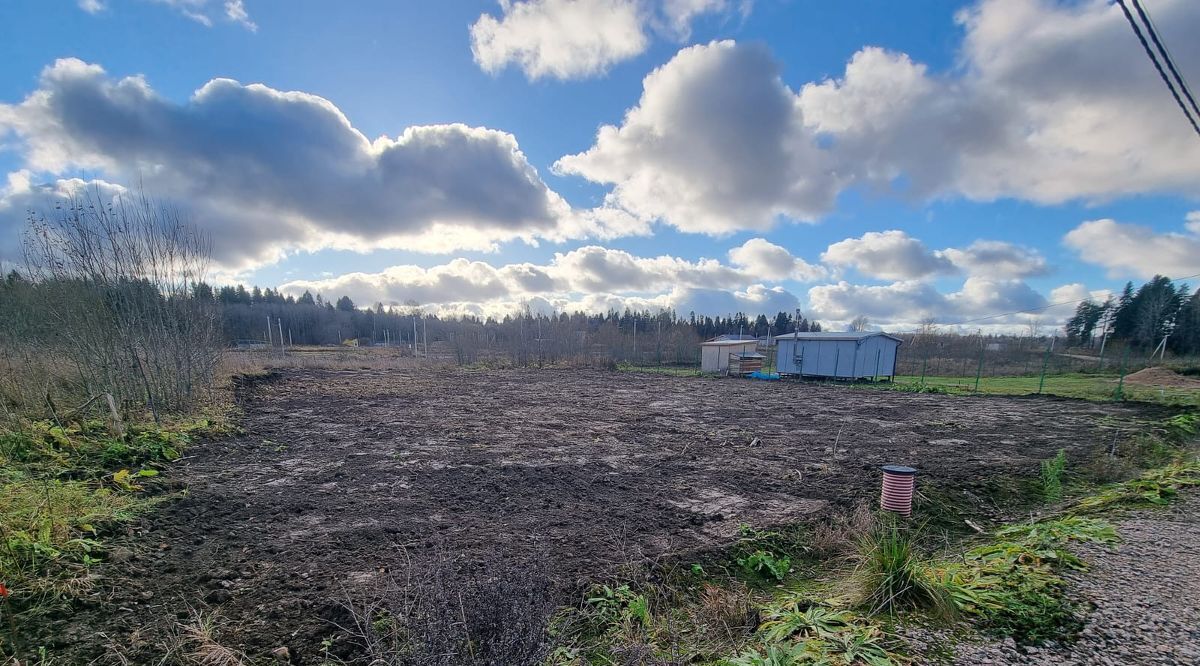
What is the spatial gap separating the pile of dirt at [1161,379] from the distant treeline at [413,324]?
52.3 feet

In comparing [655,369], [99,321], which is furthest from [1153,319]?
[99,321]

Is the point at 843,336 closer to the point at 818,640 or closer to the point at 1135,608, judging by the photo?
the point at 1135,608

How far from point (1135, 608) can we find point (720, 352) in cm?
2653

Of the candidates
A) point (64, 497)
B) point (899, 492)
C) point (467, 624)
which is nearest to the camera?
point (467, 624)

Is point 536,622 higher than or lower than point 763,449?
higher

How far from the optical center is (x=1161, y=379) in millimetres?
20266

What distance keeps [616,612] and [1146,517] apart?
5537 millimetres

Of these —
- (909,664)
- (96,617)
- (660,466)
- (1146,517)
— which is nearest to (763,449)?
(660,466)

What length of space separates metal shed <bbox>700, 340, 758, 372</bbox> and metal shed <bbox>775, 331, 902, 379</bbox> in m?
4.46

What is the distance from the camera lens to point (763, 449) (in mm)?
8188

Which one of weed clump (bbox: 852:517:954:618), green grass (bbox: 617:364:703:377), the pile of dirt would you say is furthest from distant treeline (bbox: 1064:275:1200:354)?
weed clump (bbox: 852:517:954:618)

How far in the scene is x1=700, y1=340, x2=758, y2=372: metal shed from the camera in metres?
28.4

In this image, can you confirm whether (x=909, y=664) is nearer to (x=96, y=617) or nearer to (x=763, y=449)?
(x=96, y=617)

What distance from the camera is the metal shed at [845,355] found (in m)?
22.6
